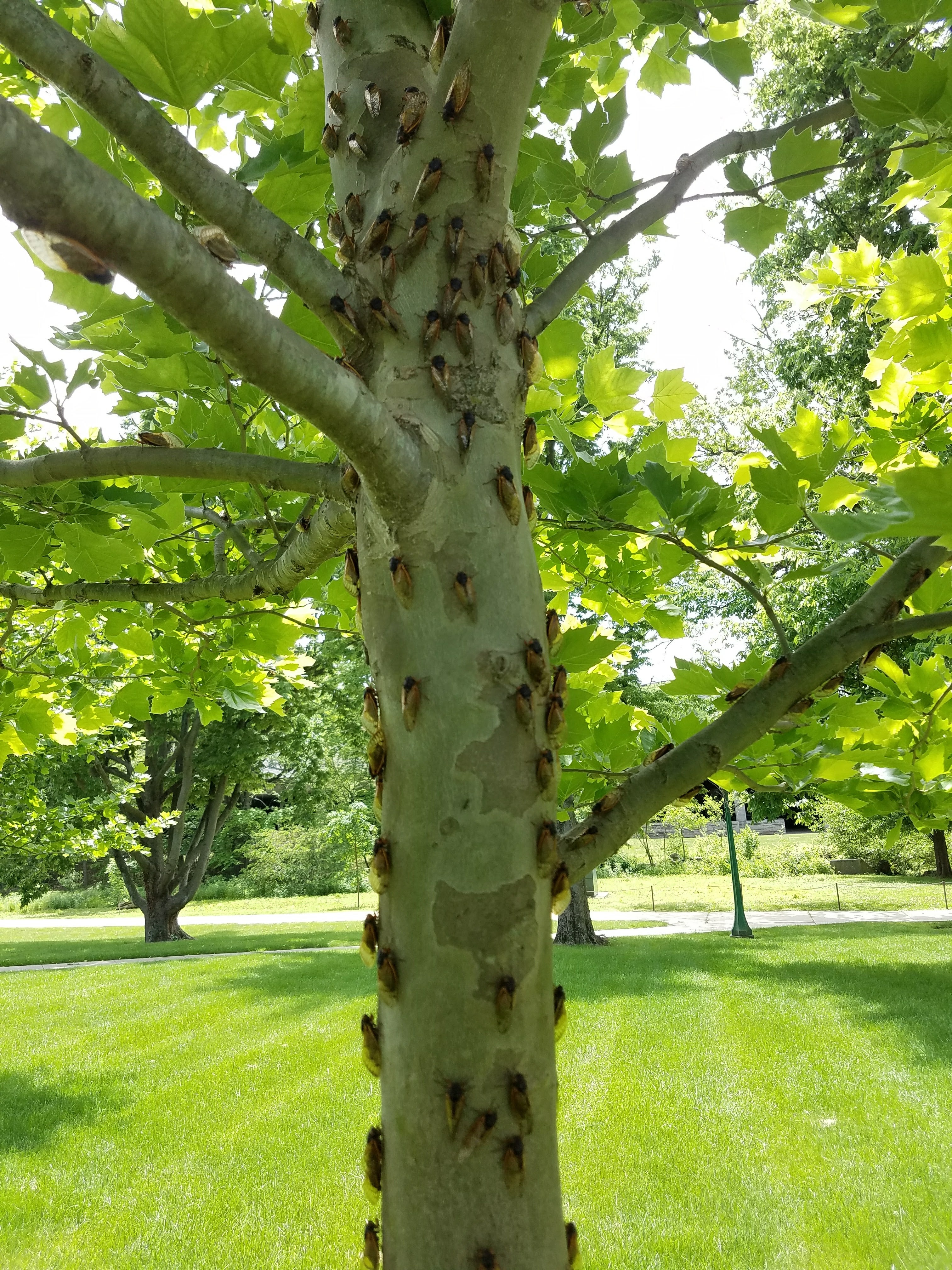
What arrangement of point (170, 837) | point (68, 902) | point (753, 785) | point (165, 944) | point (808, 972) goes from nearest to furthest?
point (753, 785) < point (808, 972) < point (165, 944) < point (170, 837) < point (68, 902)

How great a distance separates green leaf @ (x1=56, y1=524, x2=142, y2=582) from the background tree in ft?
0.03

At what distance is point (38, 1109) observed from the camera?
675 centimetres

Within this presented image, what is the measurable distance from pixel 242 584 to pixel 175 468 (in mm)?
1081

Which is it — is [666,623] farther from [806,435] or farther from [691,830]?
[691,830]

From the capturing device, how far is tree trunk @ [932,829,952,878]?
26.5 m

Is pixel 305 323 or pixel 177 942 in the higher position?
pixel 305 323

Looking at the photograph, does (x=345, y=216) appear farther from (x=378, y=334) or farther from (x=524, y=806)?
(x=524, y=806)

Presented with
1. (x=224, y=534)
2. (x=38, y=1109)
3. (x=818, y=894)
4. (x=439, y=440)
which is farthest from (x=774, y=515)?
(x=818, y=894)

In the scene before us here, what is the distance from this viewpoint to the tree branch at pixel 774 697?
1.43 meters

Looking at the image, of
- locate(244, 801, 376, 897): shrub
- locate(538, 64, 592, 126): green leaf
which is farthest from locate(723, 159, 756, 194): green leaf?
locate(244, 801, 376, 897): shrub

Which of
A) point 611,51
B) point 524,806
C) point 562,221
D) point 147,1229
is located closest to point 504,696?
point 524,806

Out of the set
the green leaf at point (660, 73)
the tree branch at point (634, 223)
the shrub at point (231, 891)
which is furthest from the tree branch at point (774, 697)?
the shrub at point (231, 891)

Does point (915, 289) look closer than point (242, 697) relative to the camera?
Yes

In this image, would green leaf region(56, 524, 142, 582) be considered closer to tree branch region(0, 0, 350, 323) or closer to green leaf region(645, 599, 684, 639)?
tree branch region(0, 0, 350, 323)
